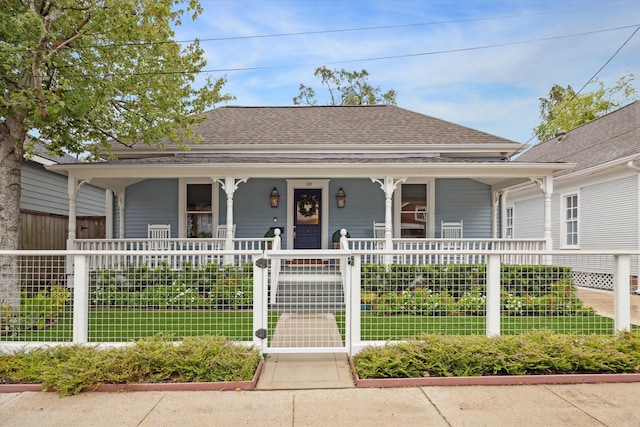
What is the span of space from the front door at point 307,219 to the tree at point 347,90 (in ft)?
63.5

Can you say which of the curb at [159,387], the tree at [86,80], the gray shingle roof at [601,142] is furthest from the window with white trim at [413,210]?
the curb at [159,387]

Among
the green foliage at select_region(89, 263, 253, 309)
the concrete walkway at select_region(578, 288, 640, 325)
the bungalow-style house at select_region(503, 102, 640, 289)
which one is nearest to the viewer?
the green foliage at select_region(89, 263, 253, 309)

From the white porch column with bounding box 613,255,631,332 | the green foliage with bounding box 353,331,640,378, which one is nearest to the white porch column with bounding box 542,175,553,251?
the white porch column with bounding box 613,255,631,332

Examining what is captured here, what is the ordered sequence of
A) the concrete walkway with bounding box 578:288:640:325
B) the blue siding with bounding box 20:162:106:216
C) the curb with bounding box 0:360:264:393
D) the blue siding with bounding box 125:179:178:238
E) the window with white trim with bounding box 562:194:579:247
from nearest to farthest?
the curb with bounding box 0:360:264:393
the concrete walkway with bounding box 578:288:640:325
the blue siding with bounding box 125:179:178:238
the blue siding with bounding box 20:162:106:216
the window with white trim with bounding box 562:194:579:247

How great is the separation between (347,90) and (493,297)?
2692 centimetres

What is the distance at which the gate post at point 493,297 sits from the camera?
4.59 meters

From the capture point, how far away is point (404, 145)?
11.1m

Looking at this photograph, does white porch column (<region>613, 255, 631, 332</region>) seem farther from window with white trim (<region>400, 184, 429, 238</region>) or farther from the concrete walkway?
window with white trim (<region>400, 184, 429, 238</region>)

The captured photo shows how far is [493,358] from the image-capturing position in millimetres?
3969

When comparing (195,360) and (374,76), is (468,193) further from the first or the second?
(374,76)

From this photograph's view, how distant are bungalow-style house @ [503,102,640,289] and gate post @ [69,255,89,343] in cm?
886

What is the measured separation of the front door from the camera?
11.1m

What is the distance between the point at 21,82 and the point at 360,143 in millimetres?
7643

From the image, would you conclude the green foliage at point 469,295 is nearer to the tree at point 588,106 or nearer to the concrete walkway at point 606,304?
the concrete walkway at point 606,304
